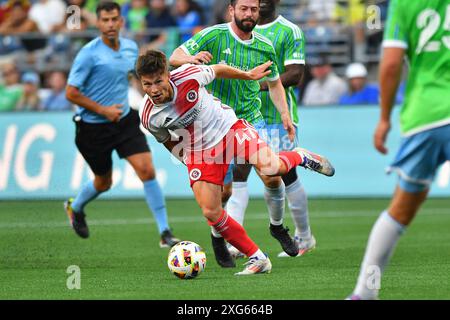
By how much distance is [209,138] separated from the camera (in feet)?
30.4

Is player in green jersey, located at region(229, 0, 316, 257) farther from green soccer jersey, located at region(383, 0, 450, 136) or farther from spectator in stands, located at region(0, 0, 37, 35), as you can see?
spectator in stands, located at region(0, 0, 37, 35)

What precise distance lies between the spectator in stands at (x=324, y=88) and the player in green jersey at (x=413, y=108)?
1274cm

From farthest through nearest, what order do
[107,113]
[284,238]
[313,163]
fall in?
[107,113]
[284,238]
[313,163]

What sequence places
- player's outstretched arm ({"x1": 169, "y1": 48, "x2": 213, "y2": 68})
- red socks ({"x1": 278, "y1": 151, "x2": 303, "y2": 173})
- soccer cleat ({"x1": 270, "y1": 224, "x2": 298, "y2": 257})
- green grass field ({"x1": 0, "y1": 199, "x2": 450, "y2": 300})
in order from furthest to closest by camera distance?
soccer cleat ({"x1": 270, "y1": 224, "x2": 298, "y2": 257}) → red socks ({"x1": 278, "y1": 151, "x2": 303, "y2": 173}) → player's outstretched arm ({"x1": 169, "y1": 48, "x2": 213, "y2": 68}) → green grass field ({"x1": 0, "y1": 199, "x2": 450, "y2": 300})

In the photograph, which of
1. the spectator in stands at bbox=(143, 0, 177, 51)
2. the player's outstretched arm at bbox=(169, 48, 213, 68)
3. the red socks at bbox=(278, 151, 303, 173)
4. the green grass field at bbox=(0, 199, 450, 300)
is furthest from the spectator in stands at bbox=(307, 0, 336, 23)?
the red socks at bbox=(278, 151, 303, 173)

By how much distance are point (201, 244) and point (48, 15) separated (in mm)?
12575

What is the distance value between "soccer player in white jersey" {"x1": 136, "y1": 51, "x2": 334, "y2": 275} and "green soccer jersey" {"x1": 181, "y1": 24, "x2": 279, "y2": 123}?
841 millimetres

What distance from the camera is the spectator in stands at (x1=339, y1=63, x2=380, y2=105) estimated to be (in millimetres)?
18781

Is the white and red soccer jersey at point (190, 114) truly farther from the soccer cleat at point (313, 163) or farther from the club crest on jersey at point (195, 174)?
the soccer cleat at point (313, 163)

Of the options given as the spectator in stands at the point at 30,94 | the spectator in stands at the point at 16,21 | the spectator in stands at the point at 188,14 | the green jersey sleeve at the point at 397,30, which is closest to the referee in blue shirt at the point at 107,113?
the green jersey sleeve at the point at 397,30

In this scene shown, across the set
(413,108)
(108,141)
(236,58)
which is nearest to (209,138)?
(236,58)

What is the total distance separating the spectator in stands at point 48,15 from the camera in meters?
23.6

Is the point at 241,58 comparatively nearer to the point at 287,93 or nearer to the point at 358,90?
the point at 287,93
